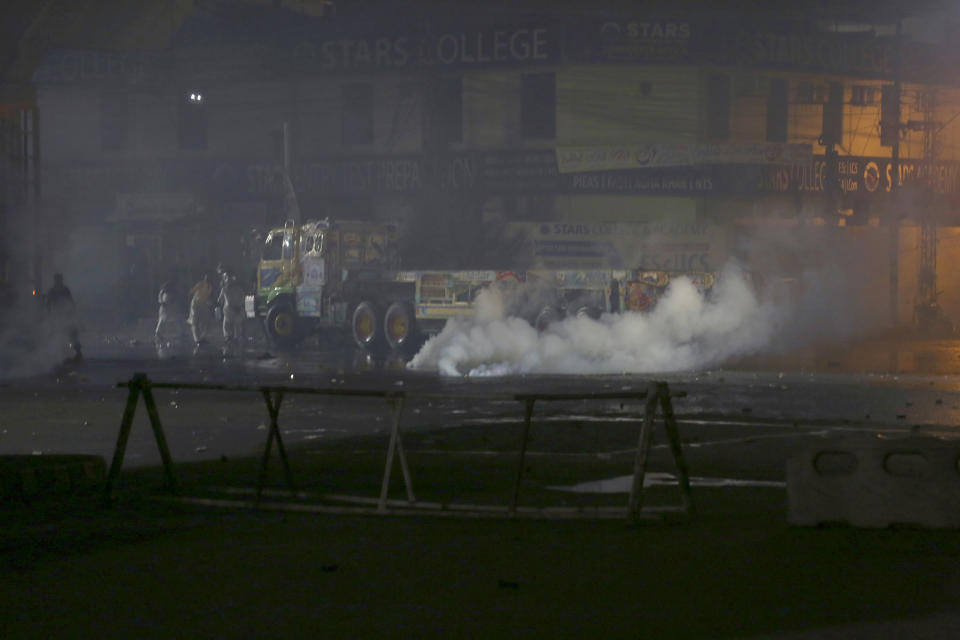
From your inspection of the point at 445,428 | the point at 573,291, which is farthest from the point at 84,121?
the point at 445,428

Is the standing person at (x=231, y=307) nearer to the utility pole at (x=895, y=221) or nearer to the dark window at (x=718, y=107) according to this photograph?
the dark window at (x=718, y=107)

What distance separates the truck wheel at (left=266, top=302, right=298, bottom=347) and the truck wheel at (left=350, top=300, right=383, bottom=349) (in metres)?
2.21

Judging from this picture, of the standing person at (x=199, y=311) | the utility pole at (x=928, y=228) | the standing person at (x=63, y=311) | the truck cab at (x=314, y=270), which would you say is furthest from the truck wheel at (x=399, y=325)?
the utility pole at (x=928, y=228)

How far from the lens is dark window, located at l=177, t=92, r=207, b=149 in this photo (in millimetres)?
53156

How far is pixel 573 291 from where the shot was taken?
3098 cm

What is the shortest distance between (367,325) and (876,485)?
26.0 m

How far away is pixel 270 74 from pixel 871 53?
21.9m

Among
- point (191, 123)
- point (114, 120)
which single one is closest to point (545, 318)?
point (191, 123)

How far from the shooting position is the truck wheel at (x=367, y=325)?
33.8 metres

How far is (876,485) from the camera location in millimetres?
8711

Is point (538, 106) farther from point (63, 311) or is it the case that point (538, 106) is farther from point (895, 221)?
point (63, 311)

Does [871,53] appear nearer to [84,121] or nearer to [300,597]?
[84,121]

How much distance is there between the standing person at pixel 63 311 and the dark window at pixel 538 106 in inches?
869

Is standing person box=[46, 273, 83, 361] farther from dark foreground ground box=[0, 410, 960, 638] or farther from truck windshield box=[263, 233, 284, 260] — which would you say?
dark foreground ground box=[0, 410, 960, 638]
